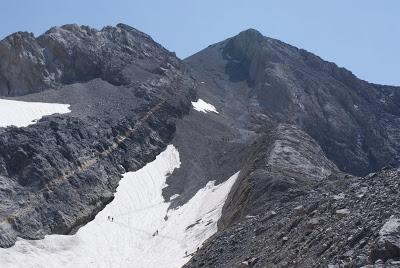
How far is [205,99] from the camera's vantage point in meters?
89.2

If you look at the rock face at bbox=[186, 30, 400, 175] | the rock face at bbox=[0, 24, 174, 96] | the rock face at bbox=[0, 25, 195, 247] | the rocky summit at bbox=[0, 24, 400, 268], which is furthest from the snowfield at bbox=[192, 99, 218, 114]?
the rock face at bbox=[186, 30, 400, 175]

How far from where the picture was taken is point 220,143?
225ft

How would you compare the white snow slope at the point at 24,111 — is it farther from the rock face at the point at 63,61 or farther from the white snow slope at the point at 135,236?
the rock face at the point at 63,61

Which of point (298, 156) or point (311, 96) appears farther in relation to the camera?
point (311, 96)

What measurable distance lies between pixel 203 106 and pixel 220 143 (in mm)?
16187

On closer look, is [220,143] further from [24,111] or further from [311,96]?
[311,96]

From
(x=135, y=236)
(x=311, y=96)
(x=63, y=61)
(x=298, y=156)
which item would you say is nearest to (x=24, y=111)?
(x=135, y=236)

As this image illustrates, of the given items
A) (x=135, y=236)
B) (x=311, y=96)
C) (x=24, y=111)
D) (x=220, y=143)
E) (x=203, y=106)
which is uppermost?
(x=24, y=111)

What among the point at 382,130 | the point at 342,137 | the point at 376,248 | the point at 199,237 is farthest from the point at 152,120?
the point at 376,248

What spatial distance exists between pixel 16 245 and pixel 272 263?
23.4m

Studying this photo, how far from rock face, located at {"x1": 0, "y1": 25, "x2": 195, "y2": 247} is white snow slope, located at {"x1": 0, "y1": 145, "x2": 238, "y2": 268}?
3.81ft

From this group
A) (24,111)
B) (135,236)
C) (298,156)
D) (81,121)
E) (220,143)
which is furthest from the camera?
(220,143)

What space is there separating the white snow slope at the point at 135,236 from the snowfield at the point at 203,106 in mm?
27359

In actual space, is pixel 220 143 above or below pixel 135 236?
above
